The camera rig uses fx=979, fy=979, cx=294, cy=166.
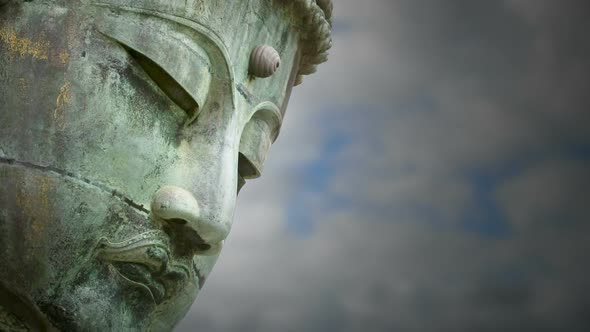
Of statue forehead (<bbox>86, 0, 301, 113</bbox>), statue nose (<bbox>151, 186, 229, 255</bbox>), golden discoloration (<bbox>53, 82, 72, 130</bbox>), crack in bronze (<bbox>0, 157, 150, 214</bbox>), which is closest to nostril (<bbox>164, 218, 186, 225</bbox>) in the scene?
statue nose (<bbox>151, 186, 229, 255</bbox>)

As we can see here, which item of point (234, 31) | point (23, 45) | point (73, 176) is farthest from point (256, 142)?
point (23, 45)

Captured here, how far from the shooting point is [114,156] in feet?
15.5

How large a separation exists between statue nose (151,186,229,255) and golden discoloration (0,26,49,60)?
0.88 meters

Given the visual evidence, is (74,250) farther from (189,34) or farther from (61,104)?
(189,34)

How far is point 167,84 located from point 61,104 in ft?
1.92

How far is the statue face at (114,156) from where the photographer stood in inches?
179

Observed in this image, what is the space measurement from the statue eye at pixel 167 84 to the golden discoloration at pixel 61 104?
0.40 meters

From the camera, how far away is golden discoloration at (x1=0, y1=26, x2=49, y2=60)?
4668 millimetres

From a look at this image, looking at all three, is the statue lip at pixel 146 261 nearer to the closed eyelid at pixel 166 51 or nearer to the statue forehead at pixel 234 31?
the closed eyelid at pixel 166 51

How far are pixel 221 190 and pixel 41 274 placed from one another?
1.00 metres

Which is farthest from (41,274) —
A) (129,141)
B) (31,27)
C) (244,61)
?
(244,61)

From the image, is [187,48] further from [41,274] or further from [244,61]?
[41,274]

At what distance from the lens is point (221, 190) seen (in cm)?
499

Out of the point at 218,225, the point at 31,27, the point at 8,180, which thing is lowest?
the point at 8,180
